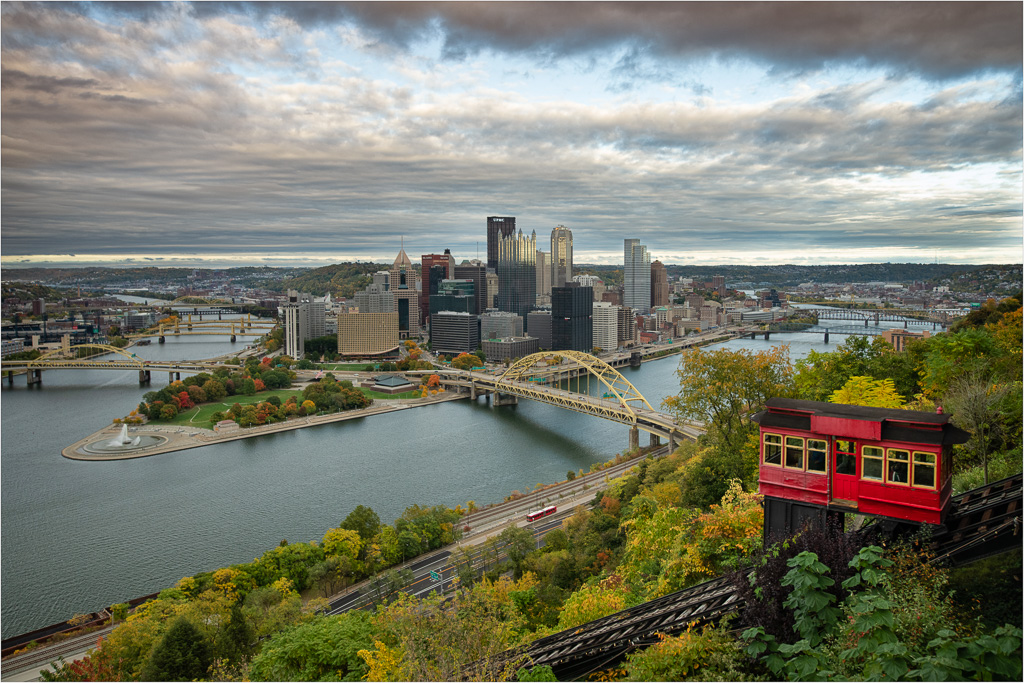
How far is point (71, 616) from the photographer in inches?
429

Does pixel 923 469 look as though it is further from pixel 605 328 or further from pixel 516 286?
pixel 516 286

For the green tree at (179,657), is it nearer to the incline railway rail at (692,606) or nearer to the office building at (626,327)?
the incline railway rail at (692,606)

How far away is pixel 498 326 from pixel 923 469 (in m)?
45.4

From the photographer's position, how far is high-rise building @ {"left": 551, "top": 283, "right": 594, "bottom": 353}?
48750 millimetres

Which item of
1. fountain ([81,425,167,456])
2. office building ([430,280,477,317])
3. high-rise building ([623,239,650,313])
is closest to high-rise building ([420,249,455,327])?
office building ([430,280,477,317])

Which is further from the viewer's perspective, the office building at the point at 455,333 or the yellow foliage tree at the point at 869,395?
the office building at the point at 455,333

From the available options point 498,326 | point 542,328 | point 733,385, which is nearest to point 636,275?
point 542,328

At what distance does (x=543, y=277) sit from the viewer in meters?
74.4

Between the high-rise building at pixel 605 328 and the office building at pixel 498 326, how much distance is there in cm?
675

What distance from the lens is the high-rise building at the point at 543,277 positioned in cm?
7225

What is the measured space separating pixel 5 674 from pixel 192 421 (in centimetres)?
1875

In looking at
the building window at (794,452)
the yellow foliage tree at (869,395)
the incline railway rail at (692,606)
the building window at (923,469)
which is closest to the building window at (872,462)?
the building window at (923,469)

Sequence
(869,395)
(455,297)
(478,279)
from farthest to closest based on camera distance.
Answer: (478,279) < (455,297) < (869,395)

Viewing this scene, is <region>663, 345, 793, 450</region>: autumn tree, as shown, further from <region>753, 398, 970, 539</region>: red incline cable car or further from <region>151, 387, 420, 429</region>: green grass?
<region>151, 387, 420, 429</region>: green grass
